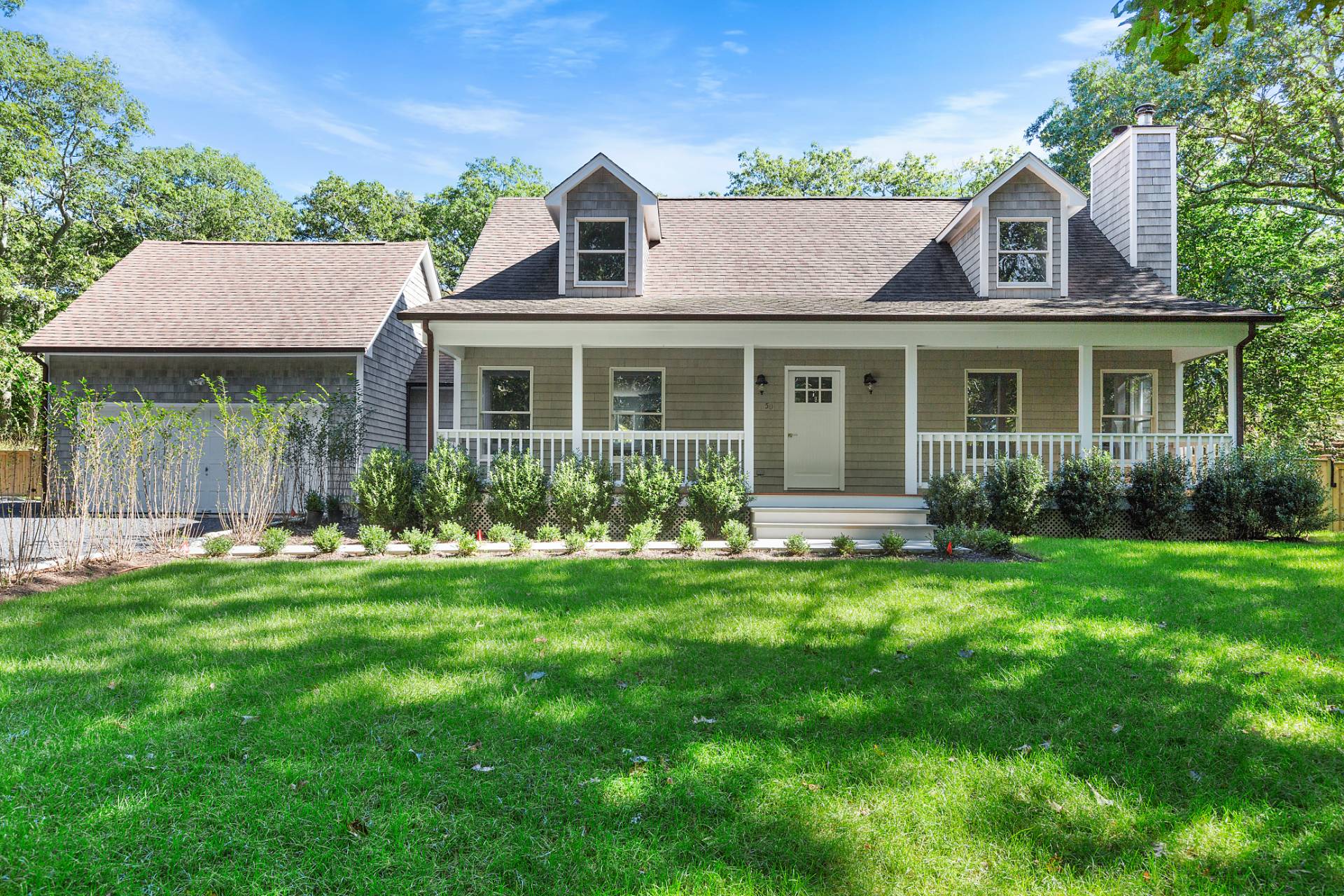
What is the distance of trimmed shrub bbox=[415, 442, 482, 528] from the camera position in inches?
372

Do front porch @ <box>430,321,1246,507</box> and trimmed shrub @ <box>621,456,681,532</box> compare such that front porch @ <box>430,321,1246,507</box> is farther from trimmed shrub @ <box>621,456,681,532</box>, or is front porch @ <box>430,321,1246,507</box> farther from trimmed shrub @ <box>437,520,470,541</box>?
trimmed shrub @ <box>437,520,470,541</box>

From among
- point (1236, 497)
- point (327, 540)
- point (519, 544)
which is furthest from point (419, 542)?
point (1236, 497)

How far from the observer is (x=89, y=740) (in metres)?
2.91

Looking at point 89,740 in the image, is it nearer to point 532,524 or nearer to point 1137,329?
point 532,524

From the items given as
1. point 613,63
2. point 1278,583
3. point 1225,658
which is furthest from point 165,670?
point 613,63

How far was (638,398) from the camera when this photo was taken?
42.0 ft

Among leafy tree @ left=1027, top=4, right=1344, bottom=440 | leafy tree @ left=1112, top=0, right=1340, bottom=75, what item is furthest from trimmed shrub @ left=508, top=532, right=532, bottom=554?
leafy tree @ left=1027, top=4, right=1344, bottom=440

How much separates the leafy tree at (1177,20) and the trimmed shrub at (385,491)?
29.4ft

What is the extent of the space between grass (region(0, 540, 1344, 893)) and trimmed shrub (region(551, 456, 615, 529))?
14.0 ft

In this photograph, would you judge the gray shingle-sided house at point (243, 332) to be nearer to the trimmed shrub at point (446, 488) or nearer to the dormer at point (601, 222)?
the trimmed shrub at point (446, 488)

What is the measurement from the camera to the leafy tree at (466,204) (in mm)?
26938

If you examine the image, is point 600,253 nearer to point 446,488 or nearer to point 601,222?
point 601,222

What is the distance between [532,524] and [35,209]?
23.3 metres

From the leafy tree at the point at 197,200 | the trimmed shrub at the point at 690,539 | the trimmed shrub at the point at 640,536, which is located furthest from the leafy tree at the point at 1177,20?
the leafy tree at the point at 197,200
